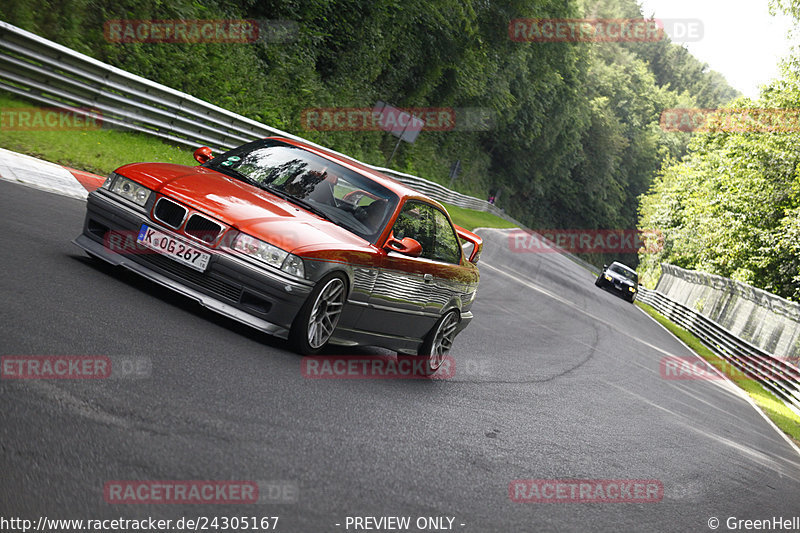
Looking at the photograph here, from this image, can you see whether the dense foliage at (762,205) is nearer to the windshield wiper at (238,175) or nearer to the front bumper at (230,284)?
the windshield wiper at (238,175)

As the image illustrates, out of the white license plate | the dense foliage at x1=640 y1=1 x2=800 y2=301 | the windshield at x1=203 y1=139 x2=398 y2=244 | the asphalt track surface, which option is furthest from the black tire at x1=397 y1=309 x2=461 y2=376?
the dense foliage at x1=640 y1=1 x2=800 y2=301


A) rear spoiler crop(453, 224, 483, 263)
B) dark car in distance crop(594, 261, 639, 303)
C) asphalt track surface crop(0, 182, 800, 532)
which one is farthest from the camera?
dark car in distance crop(594, 261, 639, 303)

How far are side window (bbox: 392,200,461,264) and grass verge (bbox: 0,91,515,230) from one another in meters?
6.41

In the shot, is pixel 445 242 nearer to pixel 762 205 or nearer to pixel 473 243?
pixel 473 243

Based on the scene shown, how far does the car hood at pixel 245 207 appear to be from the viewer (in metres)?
6.07

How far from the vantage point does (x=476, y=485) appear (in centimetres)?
500

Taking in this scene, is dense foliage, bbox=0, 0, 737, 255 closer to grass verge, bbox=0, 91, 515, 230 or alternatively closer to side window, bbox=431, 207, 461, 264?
grass verge, bbox=0, 91, 515, 230

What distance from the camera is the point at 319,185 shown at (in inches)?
281

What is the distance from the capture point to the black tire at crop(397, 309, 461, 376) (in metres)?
7.89

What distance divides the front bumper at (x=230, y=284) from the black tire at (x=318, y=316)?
3.4 inches

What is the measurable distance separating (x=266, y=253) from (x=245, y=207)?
50 centimetres

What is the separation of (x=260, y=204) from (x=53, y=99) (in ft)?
26.5

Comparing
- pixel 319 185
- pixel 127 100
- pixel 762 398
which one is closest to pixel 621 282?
pixel 762 398

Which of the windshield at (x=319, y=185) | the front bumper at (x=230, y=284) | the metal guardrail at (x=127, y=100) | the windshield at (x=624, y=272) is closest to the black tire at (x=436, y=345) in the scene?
the windshield at (x=319, y=185)
